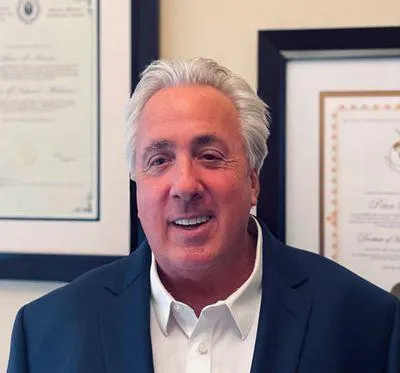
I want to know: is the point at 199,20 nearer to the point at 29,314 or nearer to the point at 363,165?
the point at 363,165

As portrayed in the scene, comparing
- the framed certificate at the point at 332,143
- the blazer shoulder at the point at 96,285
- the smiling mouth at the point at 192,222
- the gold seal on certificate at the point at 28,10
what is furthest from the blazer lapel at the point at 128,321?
the gold seal on certificate at the point at 28,10

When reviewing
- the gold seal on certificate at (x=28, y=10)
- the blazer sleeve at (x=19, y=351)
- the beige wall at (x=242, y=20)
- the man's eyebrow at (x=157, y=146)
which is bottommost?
the blazer sleeve at (x=19, y=351)

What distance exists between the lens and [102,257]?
99 cm

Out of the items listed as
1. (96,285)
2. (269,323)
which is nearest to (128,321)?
(96,285)

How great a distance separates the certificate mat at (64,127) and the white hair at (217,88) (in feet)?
0.61

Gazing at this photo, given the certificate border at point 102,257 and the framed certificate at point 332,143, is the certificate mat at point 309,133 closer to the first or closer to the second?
the framed certificate at point 332,143

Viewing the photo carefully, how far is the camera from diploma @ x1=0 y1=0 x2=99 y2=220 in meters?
0.99

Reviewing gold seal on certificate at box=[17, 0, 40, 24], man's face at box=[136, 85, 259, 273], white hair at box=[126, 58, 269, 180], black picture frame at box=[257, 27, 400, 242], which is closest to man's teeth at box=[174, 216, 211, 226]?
man's face at box=[136, 85, 259, 273]

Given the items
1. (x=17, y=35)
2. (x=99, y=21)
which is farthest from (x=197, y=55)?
(x=17, y=35)

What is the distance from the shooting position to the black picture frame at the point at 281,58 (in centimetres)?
91

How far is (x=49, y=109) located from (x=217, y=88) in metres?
0.35

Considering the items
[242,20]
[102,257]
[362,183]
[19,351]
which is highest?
[242,20]

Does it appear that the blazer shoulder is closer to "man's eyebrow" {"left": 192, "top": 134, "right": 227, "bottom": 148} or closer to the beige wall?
"man's eyebrow" {"left": 192, "top": 134, "right": 227, "bottom": 148}

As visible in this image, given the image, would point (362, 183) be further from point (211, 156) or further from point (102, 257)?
point (102, 257)
